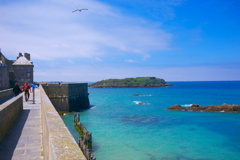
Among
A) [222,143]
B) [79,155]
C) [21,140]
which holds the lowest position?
[222,143]

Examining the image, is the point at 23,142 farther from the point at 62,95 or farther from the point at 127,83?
the point at 127,83

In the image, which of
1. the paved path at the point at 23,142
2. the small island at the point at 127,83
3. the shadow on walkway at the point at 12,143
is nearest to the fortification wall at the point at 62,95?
the paved path at the point at 23,142

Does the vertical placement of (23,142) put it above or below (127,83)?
below

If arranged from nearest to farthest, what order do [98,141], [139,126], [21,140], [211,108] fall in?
1. [21,140]
2. [98,141]
3. [139,126]
4. [211,108]

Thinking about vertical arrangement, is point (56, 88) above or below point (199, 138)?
above

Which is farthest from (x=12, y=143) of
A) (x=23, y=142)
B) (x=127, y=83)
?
(x=127, y=83)

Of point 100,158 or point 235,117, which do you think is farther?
point 235,117

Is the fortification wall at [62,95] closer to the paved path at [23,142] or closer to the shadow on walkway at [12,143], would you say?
the paved path at [23,142]

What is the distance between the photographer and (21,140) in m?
6.54

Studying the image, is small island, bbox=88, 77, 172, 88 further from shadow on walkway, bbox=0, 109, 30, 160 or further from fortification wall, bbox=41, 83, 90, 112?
shadow on walkway, bbox=0, 109, 30, 160

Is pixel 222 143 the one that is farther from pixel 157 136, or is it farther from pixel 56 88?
pixel 56 88

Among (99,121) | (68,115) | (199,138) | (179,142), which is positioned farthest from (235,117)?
(68,115)

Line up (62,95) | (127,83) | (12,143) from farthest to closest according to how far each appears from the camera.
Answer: (127,83) < (62,95) < (12,143)

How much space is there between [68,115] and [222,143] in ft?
72.3
